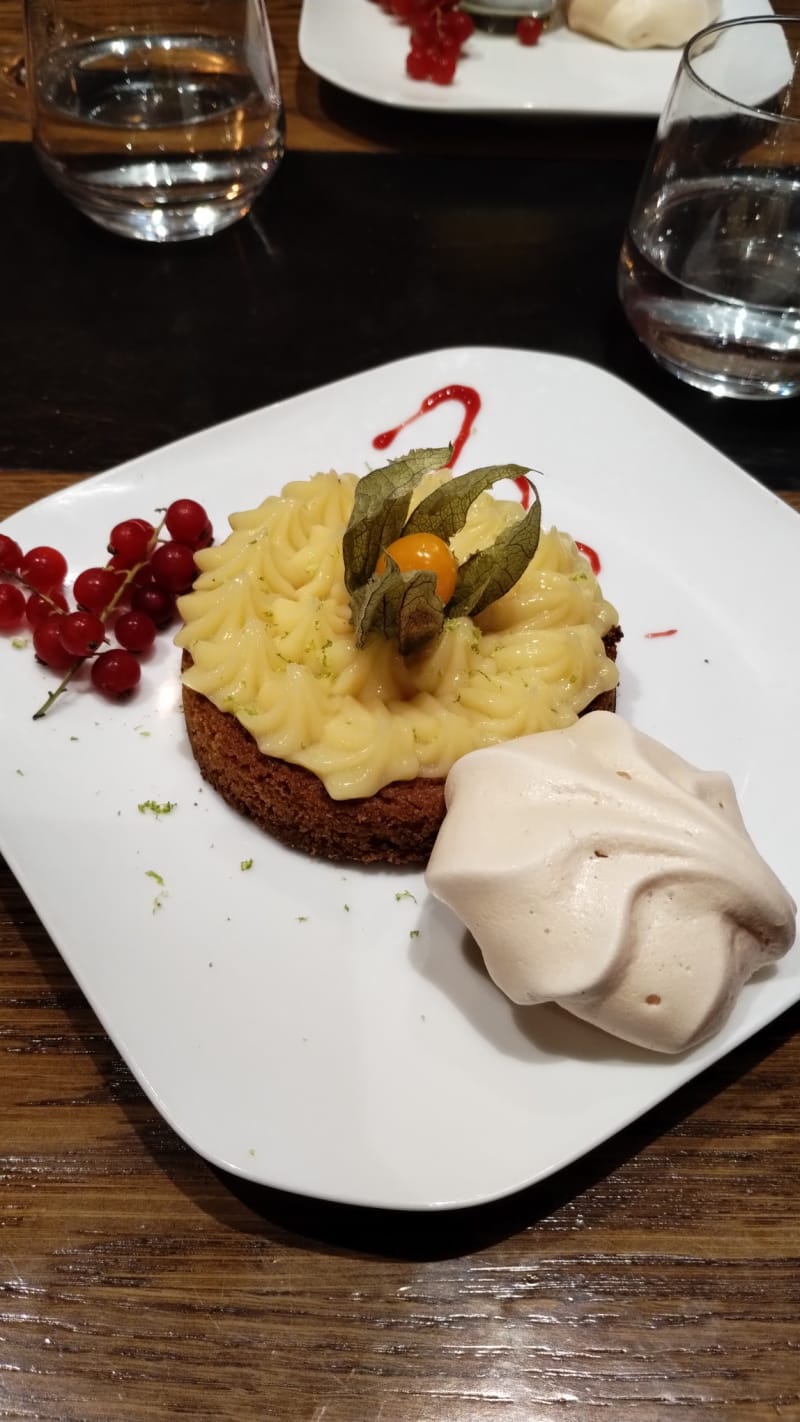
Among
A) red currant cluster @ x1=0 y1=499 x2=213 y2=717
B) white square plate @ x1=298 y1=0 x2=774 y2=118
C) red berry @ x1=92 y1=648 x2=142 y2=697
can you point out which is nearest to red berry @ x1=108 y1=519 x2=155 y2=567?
red currant cluster @ x1=0 y1=499 x2=213 y2=717

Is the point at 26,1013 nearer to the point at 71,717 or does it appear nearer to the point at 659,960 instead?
the point at 71,717

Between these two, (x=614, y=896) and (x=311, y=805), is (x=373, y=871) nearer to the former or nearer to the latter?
(x=311, y=805)

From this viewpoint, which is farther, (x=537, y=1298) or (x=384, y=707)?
(x=384, y=707)

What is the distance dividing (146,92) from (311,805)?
245 centimetres

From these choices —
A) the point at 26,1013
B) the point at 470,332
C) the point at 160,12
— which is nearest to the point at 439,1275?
the point at 26,1013

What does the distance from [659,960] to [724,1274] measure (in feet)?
1.45

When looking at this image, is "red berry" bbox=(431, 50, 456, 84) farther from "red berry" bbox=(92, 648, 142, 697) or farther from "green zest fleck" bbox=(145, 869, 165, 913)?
"green zest fleck" bbox=(145, 869, 165, 913)

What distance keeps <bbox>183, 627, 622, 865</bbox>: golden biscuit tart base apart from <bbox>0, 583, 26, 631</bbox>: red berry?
424mm

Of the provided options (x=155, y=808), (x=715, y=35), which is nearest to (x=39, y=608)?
(x=155, y=808)

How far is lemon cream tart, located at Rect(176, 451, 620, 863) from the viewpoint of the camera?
1855mm

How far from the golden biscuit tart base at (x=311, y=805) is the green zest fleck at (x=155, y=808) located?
93mm

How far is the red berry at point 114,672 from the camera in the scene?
81.6 inches

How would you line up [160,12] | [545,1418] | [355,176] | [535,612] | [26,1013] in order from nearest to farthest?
1. [545,1418]
2. [26,1013]
3. [535,612]
4. [160,12]
5. [355,176]

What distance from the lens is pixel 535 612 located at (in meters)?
2.02
